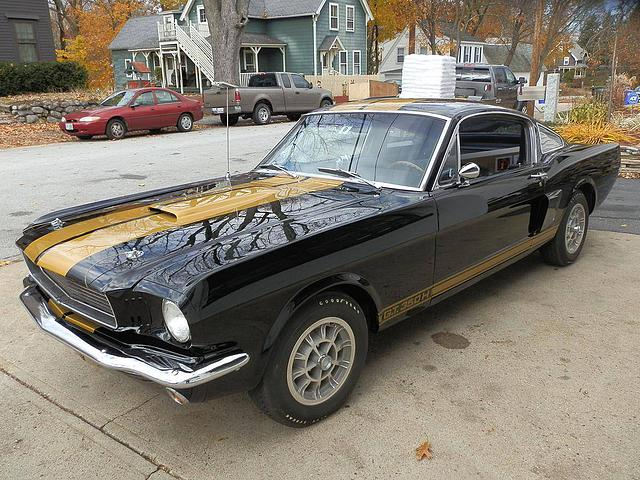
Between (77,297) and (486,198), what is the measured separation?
275 cm

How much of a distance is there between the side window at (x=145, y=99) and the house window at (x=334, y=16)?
2160cm

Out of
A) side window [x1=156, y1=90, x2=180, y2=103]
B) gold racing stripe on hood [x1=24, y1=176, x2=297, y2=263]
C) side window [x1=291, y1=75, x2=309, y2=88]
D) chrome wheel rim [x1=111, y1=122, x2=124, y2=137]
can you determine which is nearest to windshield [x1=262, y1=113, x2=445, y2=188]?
gold racing stripe on hood [x1=24, y1=176, x2=297, y2=263]

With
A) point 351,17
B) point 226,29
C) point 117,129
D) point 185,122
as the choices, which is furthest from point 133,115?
point 351,17

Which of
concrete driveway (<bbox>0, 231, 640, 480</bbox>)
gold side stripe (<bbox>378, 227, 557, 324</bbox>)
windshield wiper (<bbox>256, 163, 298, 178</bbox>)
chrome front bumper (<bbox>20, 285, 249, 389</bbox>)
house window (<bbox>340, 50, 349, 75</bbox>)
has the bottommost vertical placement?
concrete driveway (<bbox>0, 231, 640, 480</bbox>)

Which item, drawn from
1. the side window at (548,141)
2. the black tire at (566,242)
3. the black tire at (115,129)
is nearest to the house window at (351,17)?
the black tire at (115,129)

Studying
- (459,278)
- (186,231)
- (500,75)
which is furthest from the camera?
(500,75)

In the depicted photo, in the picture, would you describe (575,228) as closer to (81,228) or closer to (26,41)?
(81,228)

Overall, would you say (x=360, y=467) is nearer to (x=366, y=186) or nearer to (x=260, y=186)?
(x=366, y=186)

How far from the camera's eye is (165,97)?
17.7m

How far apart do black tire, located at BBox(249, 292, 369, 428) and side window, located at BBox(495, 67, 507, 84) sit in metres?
18.3

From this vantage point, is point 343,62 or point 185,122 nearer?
point 185,122

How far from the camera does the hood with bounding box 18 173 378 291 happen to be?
2691mm

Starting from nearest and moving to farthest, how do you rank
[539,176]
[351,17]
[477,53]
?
1. [539,176]
2. [351,17]
3. [477,53]

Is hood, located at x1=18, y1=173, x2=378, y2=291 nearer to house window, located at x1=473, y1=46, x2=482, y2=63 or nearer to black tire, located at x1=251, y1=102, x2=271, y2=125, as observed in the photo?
black tire, located at x1=251, y1=102, x2=271, y2=125
